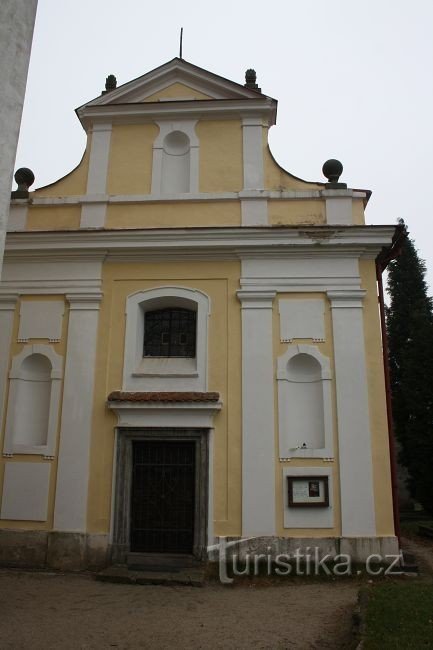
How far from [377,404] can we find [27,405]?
Result: 6.08m

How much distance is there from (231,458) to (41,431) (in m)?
3.41

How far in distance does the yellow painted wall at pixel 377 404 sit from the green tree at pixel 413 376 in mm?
9636

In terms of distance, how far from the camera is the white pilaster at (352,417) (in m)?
8.78

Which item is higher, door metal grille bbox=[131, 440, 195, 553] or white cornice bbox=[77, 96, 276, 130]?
white cornice bbox=[77, 96, 276, 130]

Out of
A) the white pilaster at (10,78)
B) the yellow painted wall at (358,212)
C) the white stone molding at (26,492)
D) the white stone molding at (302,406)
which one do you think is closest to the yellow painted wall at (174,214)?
the yellow painted wall at (358,212)

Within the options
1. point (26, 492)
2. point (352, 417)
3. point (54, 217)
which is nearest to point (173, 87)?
point (54, 217)

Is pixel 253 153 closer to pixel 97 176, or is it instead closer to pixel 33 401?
pixel 97 176

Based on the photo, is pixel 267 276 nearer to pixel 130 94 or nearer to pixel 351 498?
pixel 351 498

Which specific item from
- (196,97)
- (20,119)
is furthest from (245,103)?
(20,119)

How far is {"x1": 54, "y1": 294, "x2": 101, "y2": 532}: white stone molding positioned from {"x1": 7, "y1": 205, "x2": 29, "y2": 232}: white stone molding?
1891mm

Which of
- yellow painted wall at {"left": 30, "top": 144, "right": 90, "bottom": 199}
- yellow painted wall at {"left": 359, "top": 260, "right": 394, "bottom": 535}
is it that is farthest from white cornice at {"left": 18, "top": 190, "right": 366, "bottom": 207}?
yellow painted wall at {"left": 359, "top": 260, "right": 394, "bottom": 535}

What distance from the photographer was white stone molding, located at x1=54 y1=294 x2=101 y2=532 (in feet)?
29.9

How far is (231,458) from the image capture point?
9141mm

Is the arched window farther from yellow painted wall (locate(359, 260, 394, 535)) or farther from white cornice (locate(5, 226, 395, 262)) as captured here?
yellow painted wall (locate(359, 260, 394, 535))
